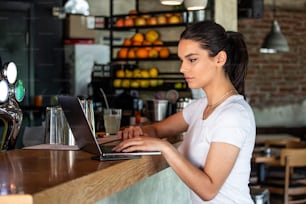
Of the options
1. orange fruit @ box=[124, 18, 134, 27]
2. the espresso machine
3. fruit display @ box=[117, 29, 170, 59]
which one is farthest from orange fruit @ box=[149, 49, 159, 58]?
the espresso machine

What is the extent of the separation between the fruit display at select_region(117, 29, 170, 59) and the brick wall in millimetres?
1783

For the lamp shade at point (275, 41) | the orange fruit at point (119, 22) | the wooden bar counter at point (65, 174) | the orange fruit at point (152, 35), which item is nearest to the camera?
the wooden bar counter at point (65, 174)

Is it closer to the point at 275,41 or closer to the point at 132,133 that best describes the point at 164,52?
the point at 275,41

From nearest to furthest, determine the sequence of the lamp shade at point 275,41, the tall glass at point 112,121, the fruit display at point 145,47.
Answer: the tall glass at point 112,121 → the fruit display at point 145,47 → the lamp shade at point 275,41

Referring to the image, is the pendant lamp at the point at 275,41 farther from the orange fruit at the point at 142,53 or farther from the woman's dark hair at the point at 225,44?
the woman's dark hair at the point at 225,44

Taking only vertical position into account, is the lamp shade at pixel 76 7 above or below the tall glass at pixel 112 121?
above

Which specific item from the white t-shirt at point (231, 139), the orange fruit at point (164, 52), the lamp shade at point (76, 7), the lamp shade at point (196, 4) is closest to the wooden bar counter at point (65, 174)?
the white t-shirt at point (231, 139)

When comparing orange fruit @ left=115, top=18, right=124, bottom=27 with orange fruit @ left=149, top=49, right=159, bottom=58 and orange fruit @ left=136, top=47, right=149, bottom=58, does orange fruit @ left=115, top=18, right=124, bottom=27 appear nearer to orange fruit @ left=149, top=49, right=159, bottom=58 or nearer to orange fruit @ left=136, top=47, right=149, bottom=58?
orange fruit @ left=136, top=47, right=149, bottom=58

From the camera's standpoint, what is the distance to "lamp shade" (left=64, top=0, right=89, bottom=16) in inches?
285

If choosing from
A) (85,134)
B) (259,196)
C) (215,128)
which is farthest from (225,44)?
(259,196)

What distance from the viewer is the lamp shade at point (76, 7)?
724 centimetres

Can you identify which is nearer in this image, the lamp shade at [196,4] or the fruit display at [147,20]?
the lamp shade at [196,4]

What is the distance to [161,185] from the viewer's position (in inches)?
106

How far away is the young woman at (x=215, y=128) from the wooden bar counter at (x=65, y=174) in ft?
0.34
